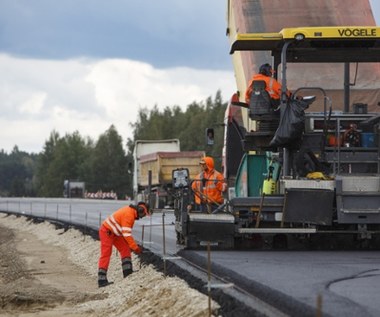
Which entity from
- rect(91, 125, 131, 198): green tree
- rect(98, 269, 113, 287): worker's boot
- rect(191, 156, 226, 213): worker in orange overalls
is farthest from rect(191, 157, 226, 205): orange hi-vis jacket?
rect(91, 125, 131, 198): green tree

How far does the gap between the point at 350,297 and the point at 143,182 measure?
37970 mm

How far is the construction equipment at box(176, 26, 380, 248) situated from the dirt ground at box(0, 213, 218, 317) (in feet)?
5.14

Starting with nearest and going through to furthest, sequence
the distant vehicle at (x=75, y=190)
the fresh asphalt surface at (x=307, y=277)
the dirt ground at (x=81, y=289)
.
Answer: the fresh asphalt surface at (x=307, y=277) → the dirt ground at (x=81, y=289) → the distant vehicle at (x=75, y=190)

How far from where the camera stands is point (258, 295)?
941 cm

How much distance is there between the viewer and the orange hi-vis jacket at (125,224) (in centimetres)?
1433

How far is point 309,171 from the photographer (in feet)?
48.2

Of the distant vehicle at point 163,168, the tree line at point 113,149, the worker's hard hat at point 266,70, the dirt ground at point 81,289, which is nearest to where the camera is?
the dirt ground at point 81,289

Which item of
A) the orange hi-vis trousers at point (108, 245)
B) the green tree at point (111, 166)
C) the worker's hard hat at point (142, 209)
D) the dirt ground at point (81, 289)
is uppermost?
the green tree at point (111, 166)

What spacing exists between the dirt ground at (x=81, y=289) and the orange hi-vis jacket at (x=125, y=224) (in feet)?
1.68

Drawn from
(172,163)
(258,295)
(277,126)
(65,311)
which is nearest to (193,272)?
(65,311)

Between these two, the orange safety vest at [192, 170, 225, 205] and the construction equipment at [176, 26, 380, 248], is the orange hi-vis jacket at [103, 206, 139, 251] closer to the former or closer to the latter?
the construction equipment at [176, 26, 380, 248]

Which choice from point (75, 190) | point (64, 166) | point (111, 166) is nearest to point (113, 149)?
point (111, 166)

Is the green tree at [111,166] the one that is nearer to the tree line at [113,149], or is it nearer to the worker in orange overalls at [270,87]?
the tree line at [113,149]

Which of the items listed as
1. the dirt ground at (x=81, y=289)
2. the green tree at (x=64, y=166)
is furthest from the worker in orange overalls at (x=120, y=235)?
the green tree at (x=64, y=166)
